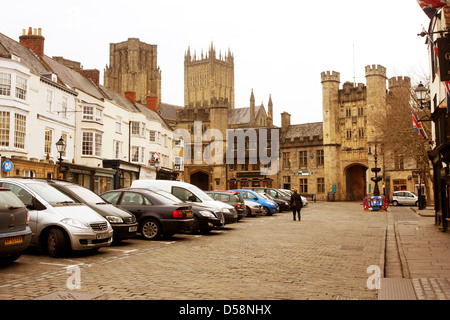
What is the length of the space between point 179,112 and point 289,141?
793 inches

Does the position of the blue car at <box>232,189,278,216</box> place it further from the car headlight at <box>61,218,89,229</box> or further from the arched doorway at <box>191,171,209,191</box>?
the arched doorway at <box>191,171,209,191</box>

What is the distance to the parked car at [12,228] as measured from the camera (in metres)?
8.09

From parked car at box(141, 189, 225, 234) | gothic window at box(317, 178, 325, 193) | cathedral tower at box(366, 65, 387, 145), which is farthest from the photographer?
gothic window at box(317, 178, 325, 193)

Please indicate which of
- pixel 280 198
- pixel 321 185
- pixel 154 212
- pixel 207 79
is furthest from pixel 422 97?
pixel 207 79

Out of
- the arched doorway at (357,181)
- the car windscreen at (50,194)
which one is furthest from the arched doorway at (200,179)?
the car windscreen at (50,194)

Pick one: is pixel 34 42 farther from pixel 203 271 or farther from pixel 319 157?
pixel 319 157

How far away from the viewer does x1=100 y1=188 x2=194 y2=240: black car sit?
1375cm

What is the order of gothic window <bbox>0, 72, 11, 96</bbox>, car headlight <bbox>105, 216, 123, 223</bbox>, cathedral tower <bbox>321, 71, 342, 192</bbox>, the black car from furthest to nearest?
cathedral tower <bbox>321, 71, 342, 192</bbox> < gothic window <bbox>0, 72, 11, 96</bbox> < the black car < car headlight <bbox>105, 216, 123, 223</bbox>

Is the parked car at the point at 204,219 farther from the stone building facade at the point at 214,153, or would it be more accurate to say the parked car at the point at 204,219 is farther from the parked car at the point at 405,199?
the stone building facade at the point at 214,153

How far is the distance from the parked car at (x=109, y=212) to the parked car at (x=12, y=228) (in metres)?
2.82

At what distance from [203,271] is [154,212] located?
5567 millimetres

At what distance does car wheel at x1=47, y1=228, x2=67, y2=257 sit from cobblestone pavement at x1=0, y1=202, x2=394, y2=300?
9.3 inches

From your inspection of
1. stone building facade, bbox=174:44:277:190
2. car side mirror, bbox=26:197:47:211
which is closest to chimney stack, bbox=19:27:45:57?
car side mirror, bbox=26:197:47:211

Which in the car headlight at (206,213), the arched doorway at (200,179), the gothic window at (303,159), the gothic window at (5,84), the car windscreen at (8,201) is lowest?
the car headlight at (206,213)
